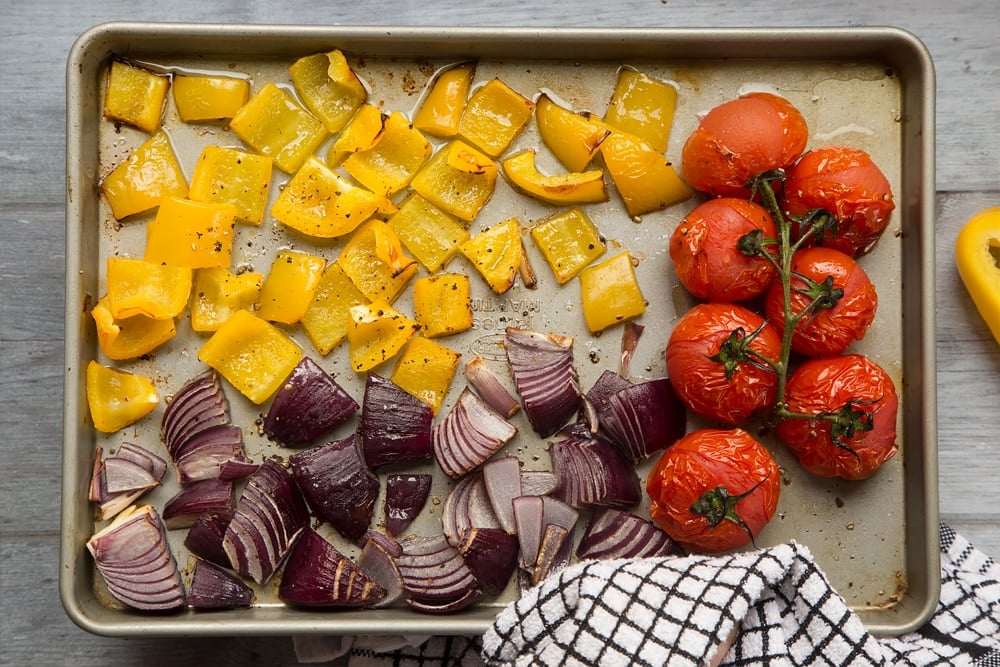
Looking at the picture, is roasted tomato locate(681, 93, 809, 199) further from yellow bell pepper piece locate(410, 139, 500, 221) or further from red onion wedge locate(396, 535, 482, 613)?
red onion wedge locate(396, 535, 482, 613)

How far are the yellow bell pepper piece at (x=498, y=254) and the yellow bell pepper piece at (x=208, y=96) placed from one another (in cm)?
57

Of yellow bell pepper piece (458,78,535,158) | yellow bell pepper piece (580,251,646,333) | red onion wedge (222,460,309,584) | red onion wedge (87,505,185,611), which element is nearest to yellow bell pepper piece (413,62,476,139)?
yellow bell pepper piece (458,78,535,158)

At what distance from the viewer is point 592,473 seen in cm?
175

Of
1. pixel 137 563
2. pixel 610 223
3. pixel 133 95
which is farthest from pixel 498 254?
pixel 137 563

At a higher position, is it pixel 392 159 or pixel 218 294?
pixel 392 159

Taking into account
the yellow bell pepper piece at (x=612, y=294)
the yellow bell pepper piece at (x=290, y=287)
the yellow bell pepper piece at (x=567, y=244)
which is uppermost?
Result: the yellow bell pepper piece at (x=567, y=244)

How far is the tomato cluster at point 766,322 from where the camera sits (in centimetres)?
163

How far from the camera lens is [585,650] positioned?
161cm

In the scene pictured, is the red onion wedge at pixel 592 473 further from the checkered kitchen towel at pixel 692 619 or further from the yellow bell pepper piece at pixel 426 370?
the yellow bell pepper piece at pixel 426 370

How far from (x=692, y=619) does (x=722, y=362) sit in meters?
0.48

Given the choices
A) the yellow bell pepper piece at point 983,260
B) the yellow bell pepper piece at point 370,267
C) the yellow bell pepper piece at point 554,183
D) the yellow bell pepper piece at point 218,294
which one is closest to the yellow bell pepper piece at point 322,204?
the yellow bell pepper piece at point 370,267

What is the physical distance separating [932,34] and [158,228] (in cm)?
174

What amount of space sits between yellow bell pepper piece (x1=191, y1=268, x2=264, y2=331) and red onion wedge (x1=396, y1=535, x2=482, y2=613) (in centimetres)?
62

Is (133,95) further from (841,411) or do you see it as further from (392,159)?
(841,411)
